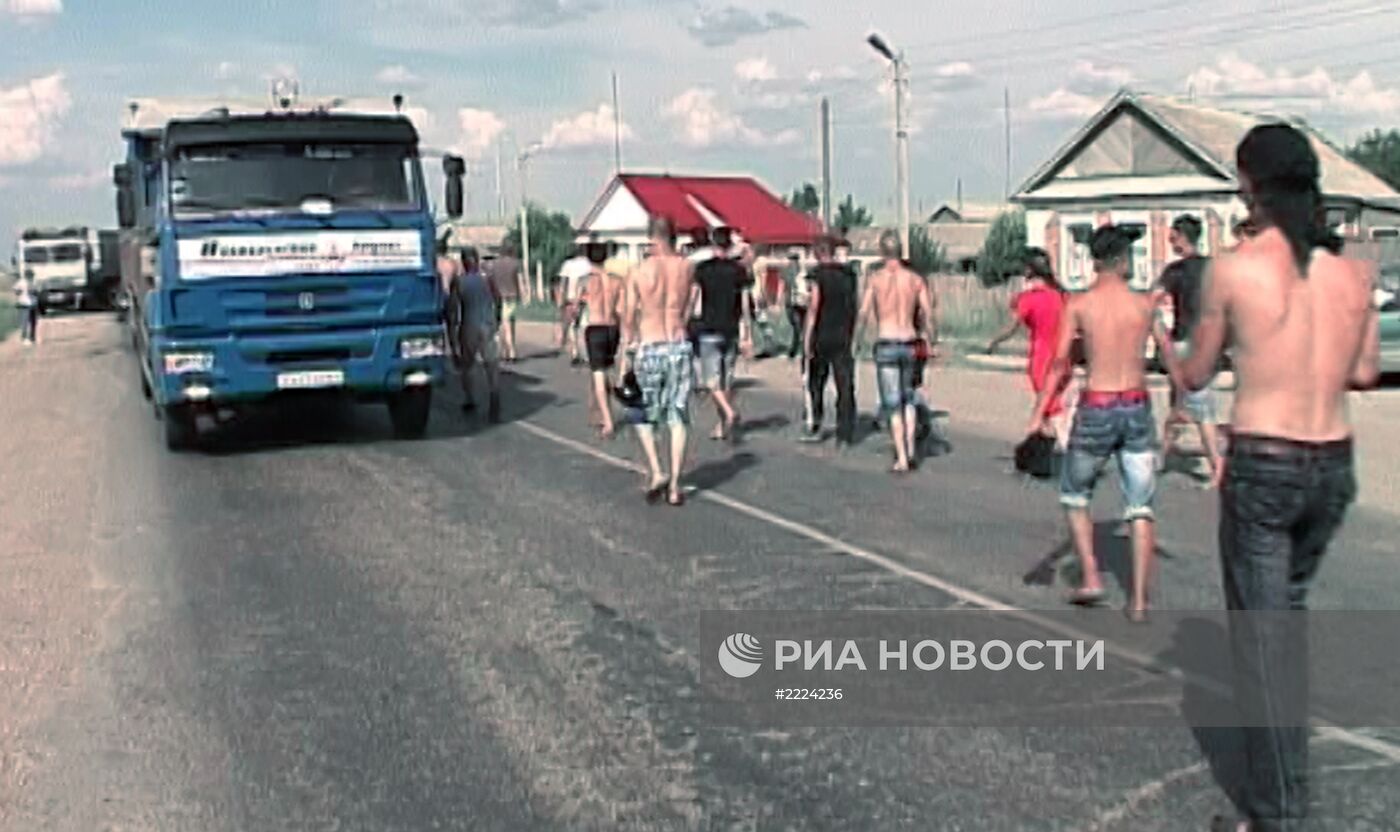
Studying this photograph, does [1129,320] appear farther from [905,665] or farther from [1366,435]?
[1366,435]

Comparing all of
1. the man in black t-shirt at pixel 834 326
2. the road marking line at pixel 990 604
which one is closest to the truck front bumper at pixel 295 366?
the road marking line at pixel 990 604

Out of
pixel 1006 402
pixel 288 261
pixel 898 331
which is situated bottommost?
pixel 1006 402

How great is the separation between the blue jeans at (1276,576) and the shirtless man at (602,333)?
10674 millimetres

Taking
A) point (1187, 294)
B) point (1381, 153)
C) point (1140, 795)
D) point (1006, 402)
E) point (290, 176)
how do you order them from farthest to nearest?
point (1381, 153)
point (1006, 402)
point (290, 176)
point (1187, 294)
point (1140, 795)

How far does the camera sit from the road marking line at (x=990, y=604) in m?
5.41

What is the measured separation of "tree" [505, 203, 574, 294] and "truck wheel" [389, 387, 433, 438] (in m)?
52.6

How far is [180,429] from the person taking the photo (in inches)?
583

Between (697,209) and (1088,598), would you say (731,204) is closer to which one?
(697,209)

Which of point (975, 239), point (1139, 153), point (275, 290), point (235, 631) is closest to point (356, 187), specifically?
point (275, 290)

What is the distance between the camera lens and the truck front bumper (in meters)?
13.6

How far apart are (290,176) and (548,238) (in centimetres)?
6182

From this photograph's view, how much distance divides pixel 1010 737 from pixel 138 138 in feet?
40.8

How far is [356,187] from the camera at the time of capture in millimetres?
14141

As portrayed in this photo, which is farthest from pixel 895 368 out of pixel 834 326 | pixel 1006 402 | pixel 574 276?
pixel 574 276
